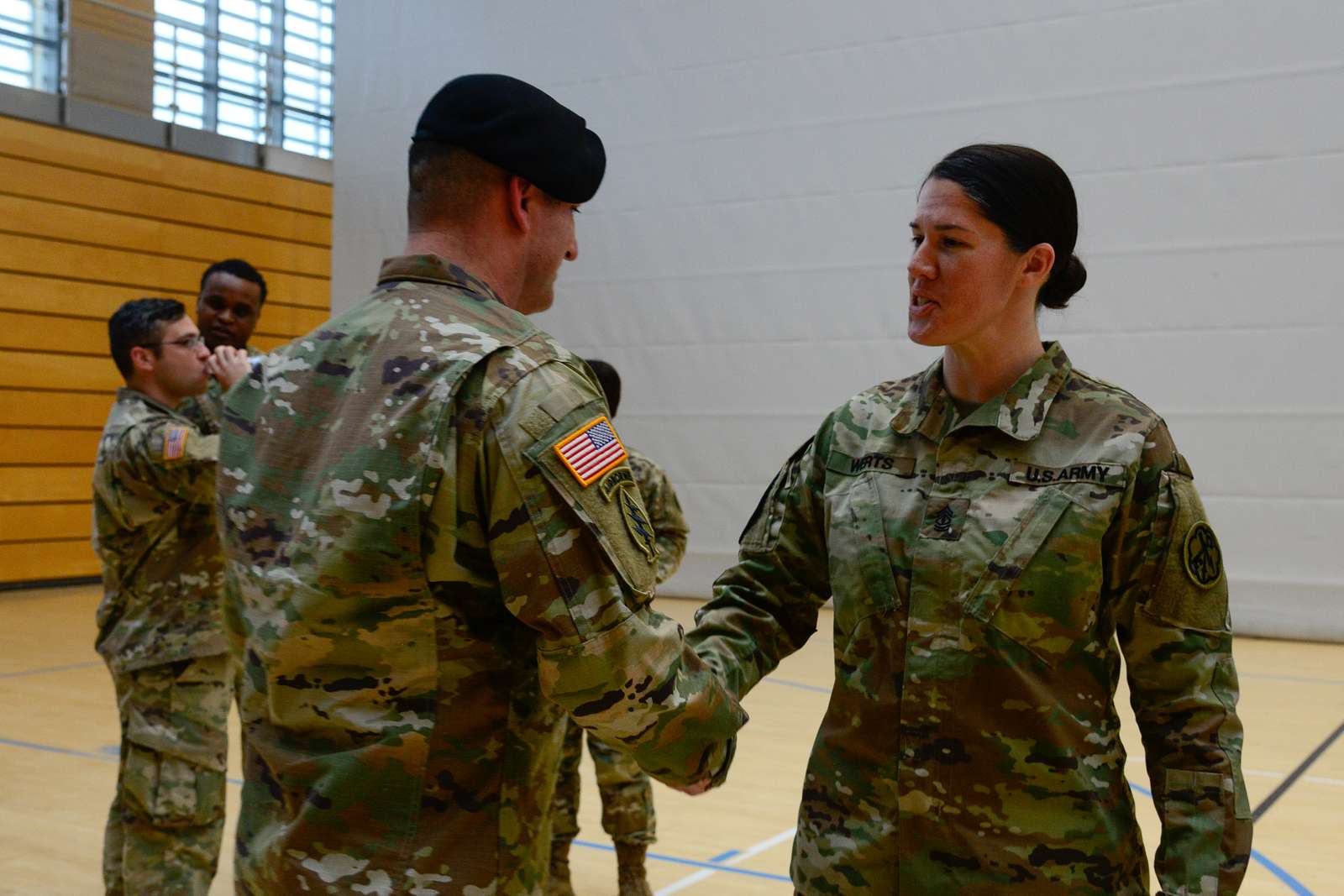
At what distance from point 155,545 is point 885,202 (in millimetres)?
6518

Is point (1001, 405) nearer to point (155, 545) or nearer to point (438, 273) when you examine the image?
point (438, 273)

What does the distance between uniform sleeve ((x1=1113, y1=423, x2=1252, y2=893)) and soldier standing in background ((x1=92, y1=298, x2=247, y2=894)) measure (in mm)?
2205

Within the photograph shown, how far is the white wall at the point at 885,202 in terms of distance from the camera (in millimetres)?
7621

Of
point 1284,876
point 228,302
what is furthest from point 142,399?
point 1284,876

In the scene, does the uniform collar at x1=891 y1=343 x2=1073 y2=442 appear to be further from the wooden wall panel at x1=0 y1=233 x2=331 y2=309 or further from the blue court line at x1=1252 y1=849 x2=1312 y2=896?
the wooden wall panel at x1=0 y1=233 x2=331 y2=309

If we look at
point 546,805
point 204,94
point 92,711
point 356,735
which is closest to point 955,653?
point 546,805

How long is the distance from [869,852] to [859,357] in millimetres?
7449

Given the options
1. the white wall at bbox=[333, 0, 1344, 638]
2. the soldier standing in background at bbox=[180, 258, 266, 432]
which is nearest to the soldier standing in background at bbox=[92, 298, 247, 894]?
the soldier standing in background at bbox=[180, 258, 266, 432]

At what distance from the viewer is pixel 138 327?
341cm

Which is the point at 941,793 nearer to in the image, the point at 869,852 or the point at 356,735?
the point at 869,852

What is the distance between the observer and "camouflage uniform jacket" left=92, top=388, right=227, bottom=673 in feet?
10.2

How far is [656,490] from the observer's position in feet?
12.4

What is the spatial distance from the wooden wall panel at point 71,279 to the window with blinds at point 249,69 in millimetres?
477

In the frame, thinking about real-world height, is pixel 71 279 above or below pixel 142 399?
above
